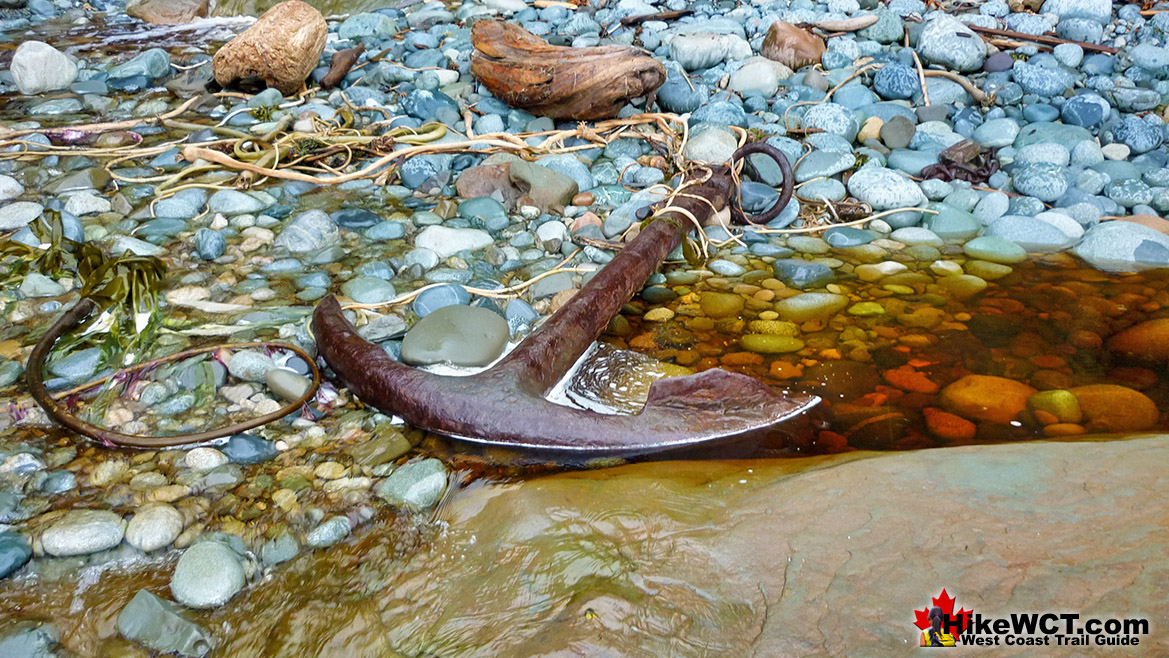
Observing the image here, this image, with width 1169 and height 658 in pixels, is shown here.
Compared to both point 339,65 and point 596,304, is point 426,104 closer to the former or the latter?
point 339,65

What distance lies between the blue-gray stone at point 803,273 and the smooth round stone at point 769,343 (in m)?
0.50

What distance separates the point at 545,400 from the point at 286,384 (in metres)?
0.90

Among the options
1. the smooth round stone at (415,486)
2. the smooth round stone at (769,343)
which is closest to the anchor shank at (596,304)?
the smooth round stone at (415,486)

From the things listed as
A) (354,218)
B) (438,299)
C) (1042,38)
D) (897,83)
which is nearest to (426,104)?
(354,218)

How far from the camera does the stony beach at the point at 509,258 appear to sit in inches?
82.3

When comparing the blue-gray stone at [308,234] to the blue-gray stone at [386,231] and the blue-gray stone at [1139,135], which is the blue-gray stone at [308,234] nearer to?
the blue-gray stone at [386,231]

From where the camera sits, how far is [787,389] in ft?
8.76

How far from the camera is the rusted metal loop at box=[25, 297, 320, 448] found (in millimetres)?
2264

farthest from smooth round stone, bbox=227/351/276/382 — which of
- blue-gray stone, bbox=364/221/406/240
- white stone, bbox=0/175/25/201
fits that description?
white stone, bbox=0/175/25/201

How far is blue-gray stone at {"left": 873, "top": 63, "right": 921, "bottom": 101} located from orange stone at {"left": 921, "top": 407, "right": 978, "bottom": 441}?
345 centimetres

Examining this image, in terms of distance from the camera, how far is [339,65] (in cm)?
607

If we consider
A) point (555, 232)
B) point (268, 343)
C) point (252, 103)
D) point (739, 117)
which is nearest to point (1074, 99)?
point (739, 117)

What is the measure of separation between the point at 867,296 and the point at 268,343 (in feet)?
7.93

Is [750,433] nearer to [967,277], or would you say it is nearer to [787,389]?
[787,389]
